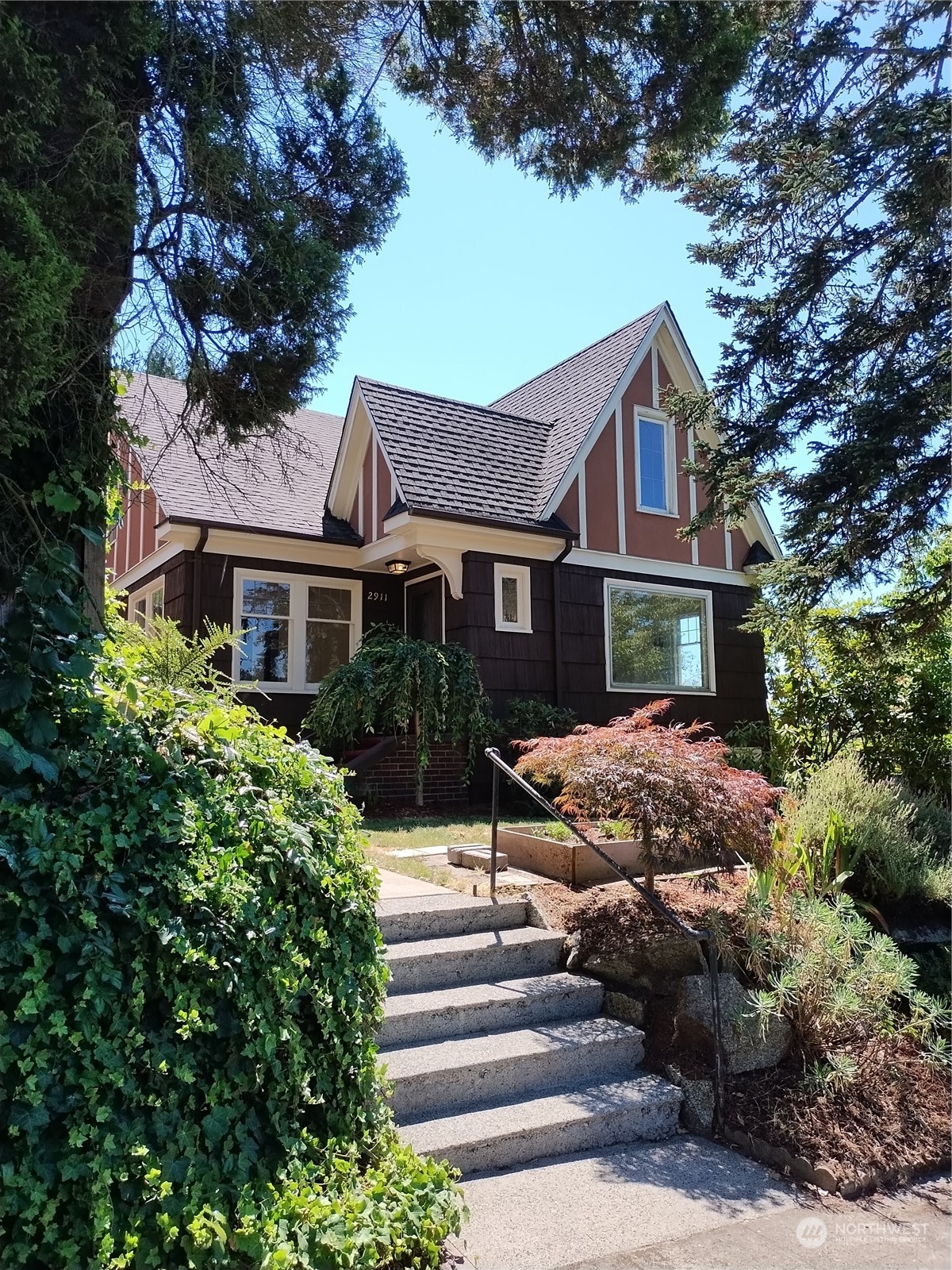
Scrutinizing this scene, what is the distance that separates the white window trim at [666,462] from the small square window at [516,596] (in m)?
2.43

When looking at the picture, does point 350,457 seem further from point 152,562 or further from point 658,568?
point 658,568

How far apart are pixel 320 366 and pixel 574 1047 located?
3798 millimetres

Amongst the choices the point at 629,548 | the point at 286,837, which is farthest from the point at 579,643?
the point at 286,837

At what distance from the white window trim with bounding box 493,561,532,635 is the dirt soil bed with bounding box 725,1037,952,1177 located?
750 centimetres

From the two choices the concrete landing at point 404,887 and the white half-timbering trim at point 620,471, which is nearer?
the concrete landing at point 404,887

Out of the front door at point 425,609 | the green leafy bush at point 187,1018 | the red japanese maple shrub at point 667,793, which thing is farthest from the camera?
the front door at point 425,609

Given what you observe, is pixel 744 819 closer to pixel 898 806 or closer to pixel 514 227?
pixel 898 806

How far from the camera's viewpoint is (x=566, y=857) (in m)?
6.57

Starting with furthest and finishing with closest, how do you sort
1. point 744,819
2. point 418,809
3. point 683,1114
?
point 418,809 → point 744,819 → point 683,1114

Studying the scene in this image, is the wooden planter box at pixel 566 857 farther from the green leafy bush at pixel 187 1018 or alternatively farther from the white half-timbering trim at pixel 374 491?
the white half-timbering trim at pixel 374 491

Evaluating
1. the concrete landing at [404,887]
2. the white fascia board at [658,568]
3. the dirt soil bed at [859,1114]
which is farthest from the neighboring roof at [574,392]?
the dirt soil bed at [859,1114]

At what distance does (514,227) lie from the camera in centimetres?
745

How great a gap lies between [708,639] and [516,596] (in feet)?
11.9

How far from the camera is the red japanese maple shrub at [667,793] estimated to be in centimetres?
525
